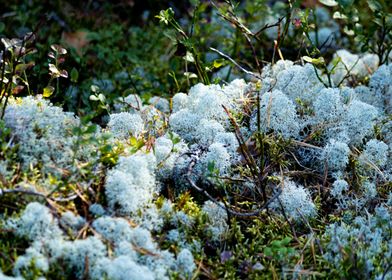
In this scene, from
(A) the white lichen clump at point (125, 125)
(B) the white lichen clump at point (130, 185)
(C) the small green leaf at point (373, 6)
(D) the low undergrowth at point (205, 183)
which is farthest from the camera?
(C) the small green leaf at point (373, 6)

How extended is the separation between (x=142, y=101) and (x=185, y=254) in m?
1.16

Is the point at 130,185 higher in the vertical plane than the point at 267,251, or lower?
higher

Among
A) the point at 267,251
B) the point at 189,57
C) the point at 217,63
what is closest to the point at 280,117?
the point at 217,63

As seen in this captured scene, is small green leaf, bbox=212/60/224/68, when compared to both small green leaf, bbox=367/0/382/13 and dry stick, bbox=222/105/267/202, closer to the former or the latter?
dry stick, bbox=222/105/267/202

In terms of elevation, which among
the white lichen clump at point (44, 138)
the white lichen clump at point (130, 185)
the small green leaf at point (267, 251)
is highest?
the white lichen clump at point (44, 138)

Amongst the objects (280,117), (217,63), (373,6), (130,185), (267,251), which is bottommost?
(267,251)

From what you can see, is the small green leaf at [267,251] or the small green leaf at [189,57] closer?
the small green leaf at [267,251]

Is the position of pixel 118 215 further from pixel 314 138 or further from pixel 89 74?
pixel 89 74

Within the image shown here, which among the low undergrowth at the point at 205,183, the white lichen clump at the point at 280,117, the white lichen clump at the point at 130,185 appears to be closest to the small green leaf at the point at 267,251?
the low undergrowth at the point at 205,183

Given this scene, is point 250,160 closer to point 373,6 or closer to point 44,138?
point 44,138

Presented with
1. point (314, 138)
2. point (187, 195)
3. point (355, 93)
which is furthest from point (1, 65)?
point (355, 93)

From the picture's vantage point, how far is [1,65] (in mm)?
2227

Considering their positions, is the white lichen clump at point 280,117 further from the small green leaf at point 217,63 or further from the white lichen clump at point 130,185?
the white lichen clump at point 130,185

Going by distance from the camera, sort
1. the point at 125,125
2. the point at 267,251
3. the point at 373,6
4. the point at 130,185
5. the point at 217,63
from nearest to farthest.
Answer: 1. the point at 267,251
2. the point at 130,185
3. the point at 125,125
4. the point at 217,63
5. the point at 373,6
